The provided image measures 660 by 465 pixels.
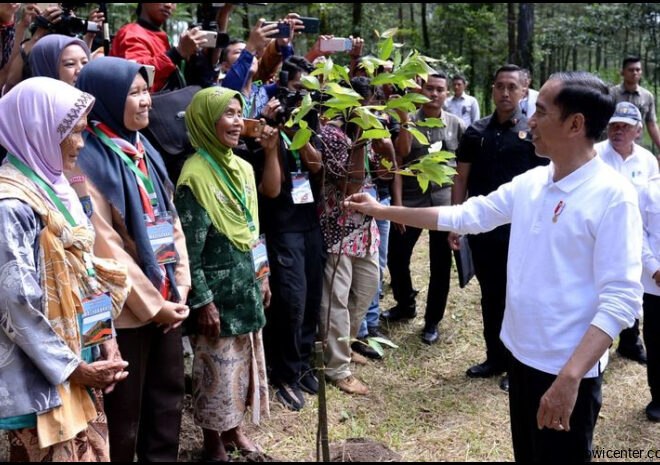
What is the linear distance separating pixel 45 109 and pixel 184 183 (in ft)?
3.06

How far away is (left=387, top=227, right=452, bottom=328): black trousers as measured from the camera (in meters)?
4.89

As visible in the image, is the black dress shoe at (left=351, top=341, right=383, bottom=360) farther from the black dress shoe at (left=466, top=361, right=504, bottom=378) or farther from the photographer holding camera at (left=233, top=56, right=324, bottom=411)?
the photographer holding camera at (left=233, top=56, right=324, bottom=411)

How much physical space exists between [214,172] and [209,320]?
26.9 inches

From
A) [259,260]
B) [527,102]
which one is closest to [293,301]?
[259,260]

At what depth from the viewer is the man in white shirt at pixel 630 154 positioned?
4297 millimetres

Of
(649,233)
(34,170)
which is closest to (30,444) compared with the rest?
(34,170)

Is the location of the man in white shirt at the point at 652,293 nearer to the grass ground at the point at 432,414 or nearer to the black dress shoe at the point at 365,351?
the grass ground at the point at 432,414

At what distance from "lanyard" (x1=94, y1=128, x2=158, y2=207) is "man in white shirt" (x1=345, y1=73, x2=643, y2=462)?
55.7 inches

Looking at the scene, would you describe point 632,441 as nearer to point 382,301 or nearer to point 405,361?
point 405,361

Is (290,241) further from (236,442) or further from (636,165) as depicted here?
(636,165)

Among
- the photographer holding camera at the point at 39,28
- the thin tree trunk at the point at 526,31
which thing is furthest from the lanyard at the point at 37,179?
the thin tree trunk at the point at 526,31

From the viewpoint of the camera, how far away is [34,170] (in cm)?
201

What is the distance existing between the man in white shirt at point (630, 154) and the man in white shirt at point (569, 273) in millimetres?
2369

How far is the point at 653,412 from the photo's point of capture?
12.7 feet
